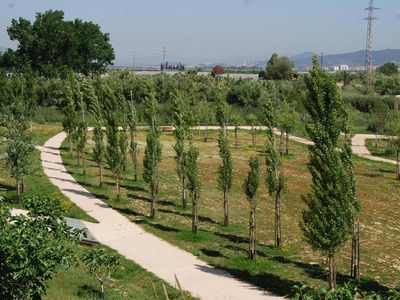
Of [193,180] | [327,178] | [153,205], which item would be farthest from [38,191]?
[327,178]

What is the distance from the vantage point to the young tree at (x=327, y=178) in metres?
13.7

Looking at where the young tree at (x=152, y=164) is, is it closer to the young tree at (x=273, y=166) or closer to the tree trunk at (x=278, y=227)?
the young tree at (x=273, y=166)

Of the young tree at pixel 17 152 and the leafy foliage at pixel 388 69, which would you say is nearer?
the young tree at pixel 17 152

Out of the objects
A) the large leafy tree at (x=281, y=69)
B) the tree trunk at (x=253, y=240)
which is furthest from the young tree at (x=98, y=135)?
the large leafy tree at (x=281, y=69)

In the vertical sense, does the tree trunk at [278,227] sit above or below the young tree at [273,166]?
below

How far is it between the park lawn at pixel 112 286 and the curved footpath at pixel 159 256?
0.53 meters

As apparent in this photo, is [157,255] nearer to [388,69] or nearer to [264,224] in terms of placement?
[264,224]

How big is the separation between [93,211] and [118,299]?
1038 cm

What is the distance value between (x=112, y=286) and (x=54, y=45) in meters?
58.7

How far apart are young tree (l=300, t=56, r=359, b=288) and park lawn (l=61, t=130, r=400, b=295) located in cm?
268

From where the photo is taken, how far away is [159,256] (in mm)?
17938

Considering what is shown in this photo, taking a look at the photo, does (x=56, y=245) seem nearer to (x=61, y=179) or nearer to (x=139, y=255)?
(x=139, y=255)

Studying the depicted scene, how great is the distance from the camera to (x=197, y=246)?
63.5 ft

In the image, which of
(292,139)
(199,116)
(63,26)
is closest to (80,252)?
(199,116)
